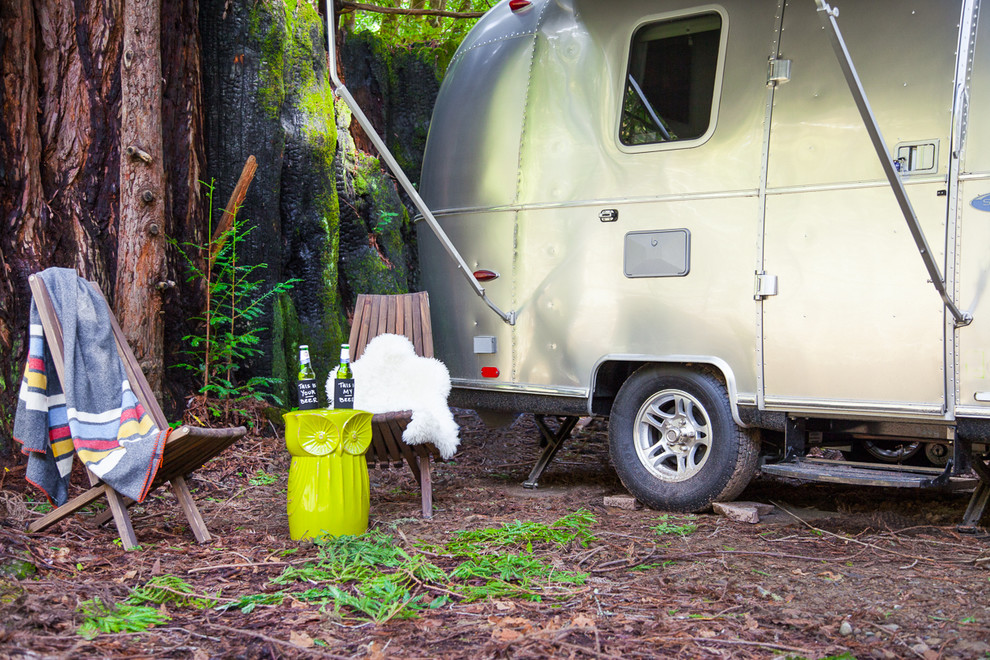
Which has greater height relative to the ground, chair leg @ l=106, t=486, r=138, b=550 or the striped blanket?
the striped blanket

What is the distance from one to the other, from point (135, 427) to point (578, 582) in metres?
2.05

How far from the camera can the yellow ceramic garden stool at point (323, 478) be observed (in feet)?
13.9

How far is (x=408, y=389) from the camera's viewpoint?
505 cm

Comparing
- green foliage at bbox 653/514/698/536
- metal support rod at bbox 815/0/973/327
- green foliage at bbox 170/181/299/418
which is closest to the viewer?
metal support rod at bbox 815/0/973/327

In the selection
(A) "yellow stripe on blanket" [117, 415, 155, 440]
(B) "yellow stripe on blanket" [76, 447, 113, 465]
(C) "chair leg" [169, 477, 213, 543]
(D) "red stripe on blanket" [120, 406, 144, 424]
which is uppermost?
(D) "red stripe on blanket" [120, 406, 144, 424]

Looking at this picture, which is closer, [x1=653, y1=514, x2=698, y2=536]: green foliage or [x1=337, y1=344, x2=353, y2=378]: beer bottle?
[x1=653, y1=514, x2=698, y2=536]: green foliage

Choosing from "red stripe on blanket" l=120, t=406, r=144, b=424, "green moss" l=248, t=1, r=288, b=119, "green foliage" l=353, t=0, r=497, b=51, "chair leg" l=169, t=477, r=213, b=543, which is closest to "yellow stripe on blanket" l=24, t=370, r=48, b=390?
"red stripe on blanket" l=120, t=406, r=144, b=424

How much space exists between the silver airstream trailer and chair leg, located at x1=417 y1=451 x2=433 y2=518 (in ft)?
2.66

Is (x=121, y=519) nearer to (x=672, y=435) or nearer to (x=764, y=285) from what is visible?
(x=672, y=435)

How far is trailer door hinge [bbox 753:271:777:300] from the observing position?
4.71 meters

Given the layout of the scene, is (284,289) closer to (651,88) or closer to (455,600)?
(651,88)

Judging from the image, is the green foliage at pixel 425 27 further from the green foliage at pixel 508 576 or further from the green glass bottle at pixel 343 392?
the green foliage at pixel 508 576

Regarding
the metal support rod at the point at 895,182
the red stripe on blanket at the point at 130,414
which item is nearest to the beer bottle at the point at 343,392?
the red stripe on blanket at the point at 130,414

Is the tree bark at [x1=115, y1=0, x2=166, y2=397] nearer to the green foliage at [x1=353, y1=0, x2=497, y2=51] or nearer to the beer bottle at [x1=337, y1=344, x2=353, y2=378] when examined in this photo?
the beer bottle at [x1=337, y1=344, x2=353, y2=378]
